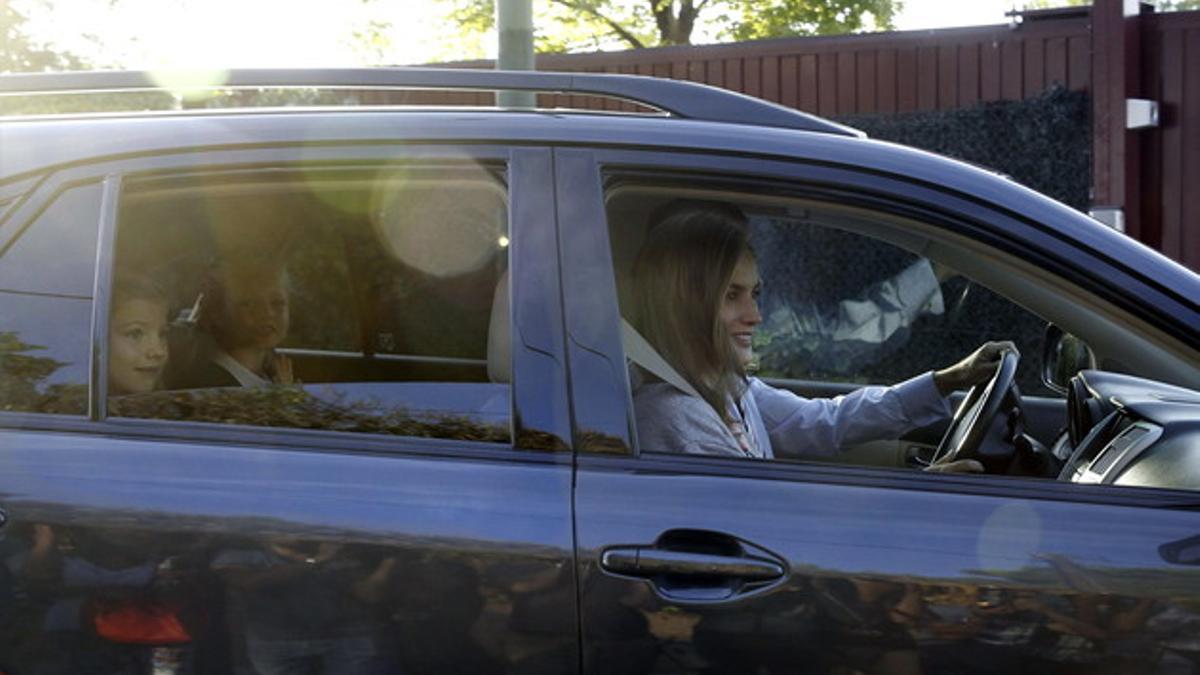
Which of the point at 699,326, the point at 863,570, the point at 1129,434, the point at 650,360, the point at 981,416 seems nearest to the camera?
the point at 863,570

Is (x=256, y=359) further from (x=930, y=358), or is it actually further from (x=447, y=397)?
(x=930, y=358)

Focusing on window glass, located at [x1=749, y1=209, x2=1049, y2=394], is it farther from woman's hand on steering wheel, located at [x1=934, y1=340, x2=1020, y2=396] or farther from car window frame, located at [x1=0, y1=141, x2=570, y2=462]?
car window frame, located at [x1=0, y1=141, x2=570, y2=462]

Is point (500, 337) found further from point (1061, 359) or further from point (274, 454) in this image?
point (1061, 359)

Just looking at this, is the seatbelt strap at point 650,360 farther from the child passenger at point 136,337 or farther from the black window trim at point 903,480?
the child passenger at point 136,337

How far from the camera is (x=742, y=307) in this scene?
3098mm

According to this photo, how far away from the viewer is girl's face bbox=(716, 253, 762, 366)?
3041 millimetres

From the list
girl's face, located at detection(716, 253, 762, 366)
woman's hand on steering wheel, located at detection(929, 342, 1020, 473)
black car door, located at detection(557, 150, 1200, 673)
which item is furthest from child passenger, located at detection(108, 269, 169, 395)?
woman's hand on steering wheel, located at detection(929, 342, 1020, 473)

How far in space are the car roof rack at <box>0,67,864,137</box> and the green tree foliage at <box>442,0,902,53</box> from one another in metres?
19.9

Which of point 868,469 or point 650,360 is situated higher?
point 650,360

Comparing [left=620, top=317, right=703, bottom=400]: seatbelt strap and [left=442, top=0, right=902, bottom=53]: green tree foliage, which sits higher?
[left=442, top=0, right=902, bottom=53]: green tree foliage

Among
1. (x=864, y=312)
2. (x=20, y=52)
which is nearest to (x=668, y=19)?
(x=20, y=52)

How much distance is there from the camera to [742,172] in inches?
101

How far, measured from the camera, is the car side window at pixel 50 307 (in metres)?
2.53

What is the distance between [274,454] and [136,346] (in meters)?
0.33
